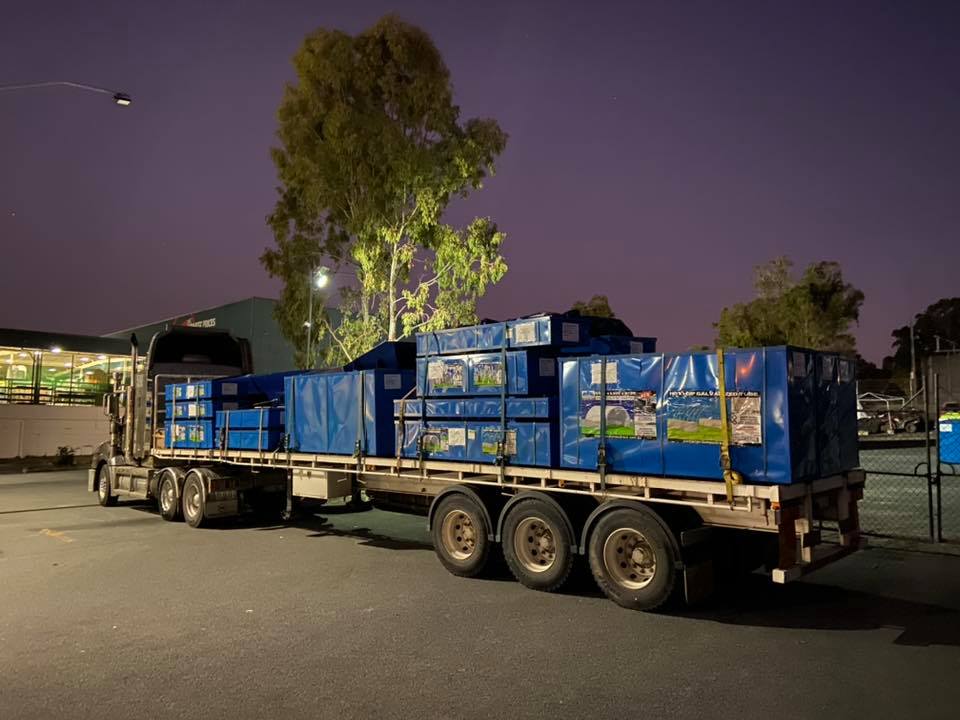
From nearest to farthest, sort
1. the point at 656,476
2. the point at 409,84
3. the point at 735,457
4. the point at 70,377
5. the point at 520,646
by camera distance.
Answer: the point at 520,646, the point at 735,457, the point at 656,476, the point at 409,84, the point at 70,377

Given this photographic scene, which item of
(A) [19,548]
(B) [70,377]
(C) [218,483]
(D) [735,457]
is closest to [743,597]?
(D) [735,457]

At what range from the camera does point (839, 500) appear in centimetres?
720

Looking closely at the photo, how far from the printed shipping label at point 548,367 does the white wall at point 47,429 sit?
30666 millimetres

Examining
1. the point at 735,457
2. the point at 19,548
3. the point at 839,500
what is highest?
the point at 735,457

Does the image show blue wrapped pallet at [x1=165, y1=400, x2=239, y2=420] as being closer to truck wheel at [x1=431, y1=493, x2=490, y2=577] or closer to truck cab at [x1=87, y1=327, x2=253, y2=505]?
truck cab at [x1=87, y1=327, x2=253, y2=505]

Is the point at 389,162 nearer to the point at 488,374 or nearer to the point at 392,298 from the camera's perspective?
the point at 392,298

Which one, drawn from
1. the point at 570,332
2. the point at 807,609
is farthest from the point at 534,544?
the point at 807,609

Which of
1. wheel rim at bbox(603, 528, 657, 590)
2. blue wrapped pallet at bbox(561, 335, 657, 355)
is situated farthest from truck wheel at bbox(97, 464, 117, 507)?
wheel rim at bbox(603, 528, 657, 590)

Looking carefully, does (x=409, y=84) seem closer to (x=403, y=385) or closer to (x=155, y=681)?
(x=403, y=385)

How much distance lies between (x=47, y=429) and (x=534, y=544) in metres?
32.8

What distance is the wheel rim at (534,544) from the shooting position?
7.77 meters

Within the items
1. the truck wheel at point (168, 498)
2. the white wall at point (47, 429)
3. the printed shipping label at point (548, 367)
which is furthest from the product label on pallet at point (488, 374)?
the white wall at point (47, 429)

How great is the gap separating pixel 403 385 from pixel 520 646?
4.54m

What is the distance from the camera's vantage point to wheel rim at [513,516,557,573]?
7766mm
